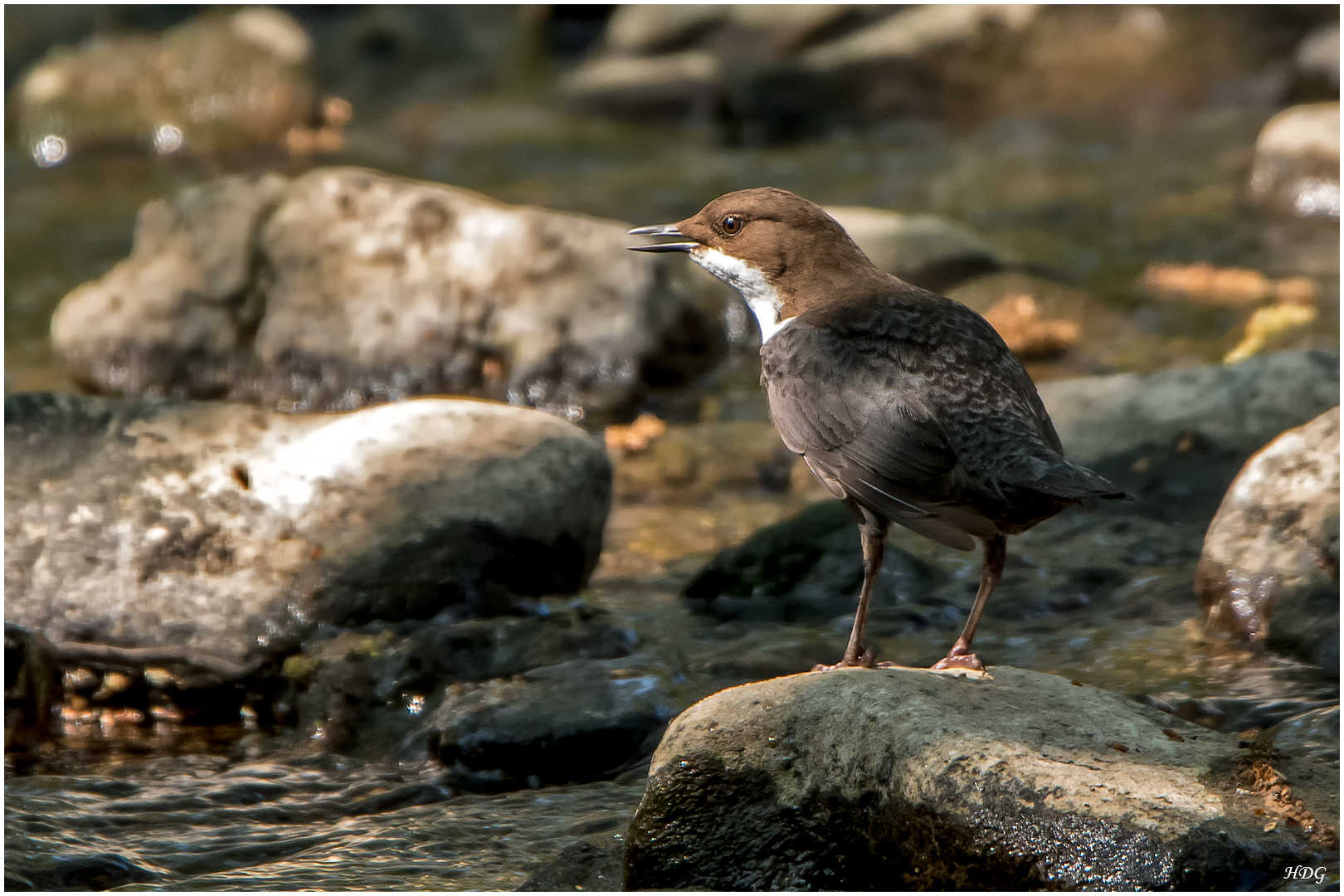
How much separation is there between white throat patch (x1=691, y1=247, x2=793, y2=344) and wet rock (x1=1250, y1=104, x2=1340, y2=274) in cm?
584

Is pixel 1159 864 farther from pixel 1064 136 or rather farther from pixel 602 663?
pixel 1064 136

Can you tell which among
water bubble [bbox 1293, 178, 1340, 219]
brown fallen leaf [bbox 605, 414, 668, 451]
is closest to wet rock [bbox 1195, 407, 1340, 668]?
brown fallen leaf [bbox 605, 414, 668, 451]

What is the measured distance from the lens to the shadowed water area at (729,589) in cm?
368

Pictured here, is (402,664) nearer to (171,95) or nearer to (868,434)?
(868,434)

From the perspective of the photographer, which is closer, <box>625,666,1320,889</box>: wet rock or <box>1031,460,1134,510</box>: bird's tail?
<box>625,666,1320,889</box>: wet rock

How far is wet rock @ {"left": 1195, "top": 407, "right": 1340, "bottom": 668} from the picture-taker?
4398mm

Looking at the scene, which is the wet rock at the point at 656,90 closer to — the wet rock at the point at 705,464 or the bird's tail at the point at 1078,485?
the wet rock at the point at 705,464

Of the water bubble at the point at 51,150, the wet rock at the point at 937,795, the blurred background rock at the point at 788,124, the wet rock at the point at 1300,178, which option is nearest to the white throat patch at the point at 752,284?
the wet rock at the point at 937,795

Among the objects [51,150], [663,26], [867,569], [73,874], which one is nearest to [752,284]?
[867,569]

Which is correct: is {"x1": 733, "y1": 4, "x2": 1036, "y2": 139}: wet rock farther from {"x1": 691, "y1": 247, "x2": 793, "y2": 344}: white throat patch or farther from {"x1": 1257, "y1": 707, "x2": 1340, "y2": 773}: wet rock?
{"x1": 1257, "y1": 707, "x2": 1340, "y2": 773}: wet rock

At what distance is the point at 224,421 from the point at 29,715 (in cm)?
118

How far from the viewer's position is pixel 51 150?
1227 cm

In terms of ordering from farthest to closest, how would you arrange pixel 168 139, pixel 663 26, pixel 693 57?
1. pixel 663 26
2. pixel 693 57
3. pixel 168 139

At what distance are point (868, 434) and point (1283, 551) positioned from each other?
5.75 feet
